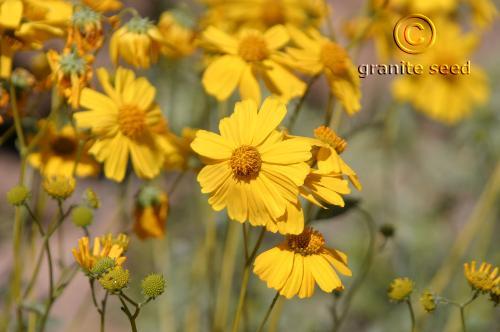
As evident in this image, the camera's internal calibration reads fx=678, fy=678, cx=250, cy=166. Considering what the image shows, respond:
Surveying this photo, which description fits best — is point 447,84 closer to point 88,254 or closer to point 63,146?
point 63,146

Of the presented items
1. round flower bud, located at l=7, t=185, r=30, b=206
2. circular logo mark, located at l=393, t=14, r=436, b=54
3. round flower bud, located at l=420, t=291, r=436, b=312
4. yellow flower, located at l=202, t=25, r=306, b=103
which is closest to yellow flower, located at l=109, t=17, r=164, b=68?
yellow flower, located at l=202, t=25, r=306, b=103

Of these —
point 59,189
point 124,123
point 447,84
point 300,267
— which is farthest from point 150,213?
point 447,84

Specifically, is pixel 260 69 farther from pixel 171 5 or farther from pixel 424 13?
pixel 171 5

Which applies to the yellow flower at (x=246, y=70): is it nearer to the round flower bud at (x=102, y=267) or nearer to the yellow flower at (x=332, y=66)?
the yellow flower at (x=332, y=66)

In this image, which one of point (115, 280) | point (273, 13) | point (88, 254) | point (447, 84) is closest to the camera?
point (115, 280)

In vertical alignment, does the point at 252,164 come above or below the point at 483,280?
above

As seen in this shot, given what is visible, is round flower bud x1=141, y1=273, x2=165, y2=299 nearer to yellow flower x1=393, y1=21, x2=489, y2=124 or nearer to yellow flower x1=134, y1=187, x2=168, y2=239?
yellow flower x1=134, y1=187, x2=168, y2=239

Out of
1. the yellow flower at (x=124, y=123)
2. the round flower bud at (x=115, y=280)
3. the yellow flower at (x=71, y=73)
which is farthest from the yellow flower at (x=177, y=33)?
the round flower bud at (x=115, y=280)
